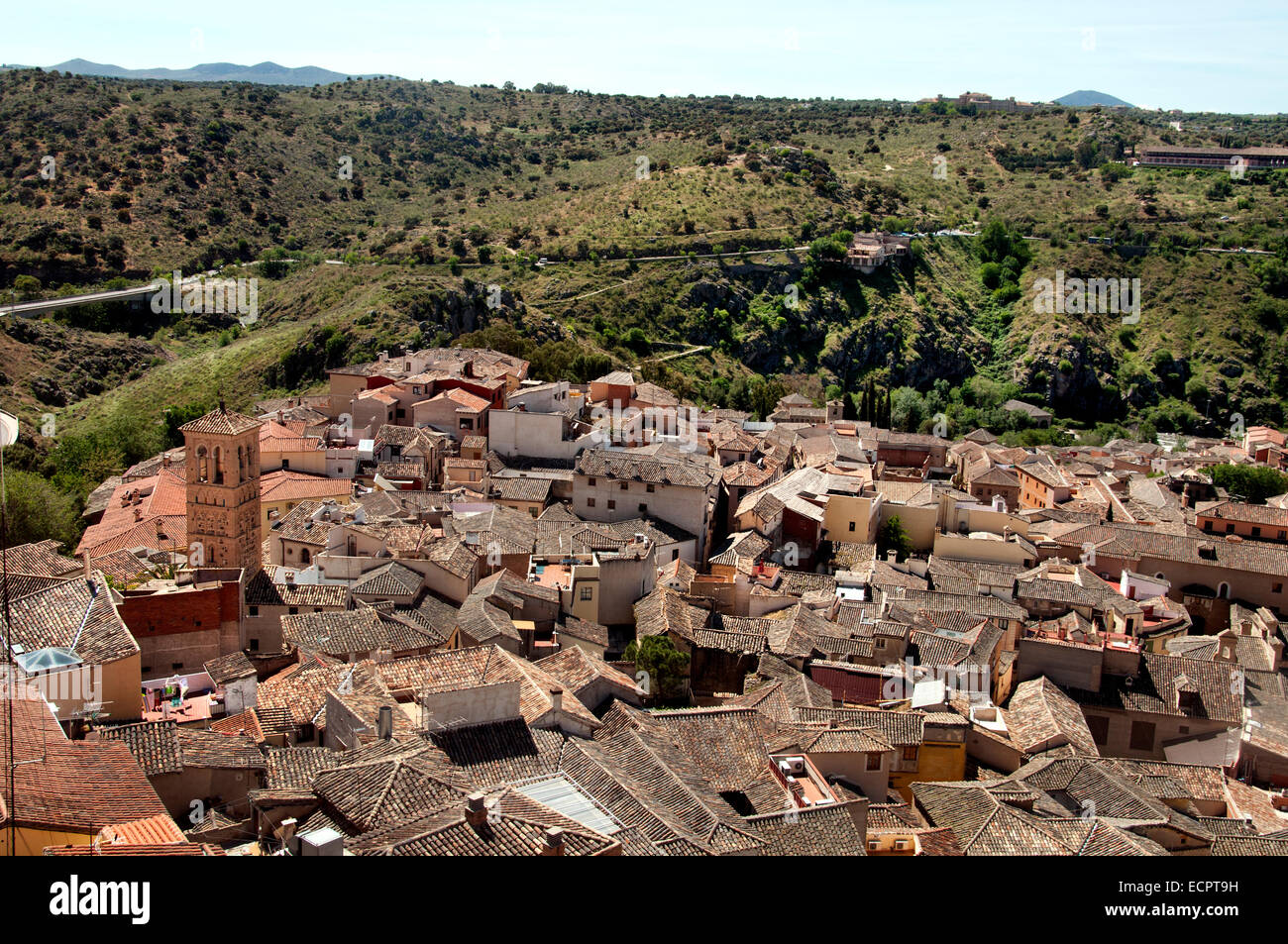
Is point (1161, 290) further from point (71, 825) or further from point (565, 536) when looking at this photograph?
point (71, 825)

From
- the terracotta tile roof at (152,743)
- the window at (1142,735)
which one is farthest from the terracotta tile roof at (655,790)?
the window at (1142,735)

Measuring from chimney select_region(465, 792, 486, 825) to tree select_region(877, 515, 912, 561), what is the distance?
66.3ft

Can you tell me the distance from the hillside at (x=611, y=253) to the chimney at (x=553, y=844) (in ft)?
105

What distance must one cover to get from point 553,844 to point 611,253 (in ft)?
189

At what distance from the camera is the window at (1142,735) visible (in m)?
21.2

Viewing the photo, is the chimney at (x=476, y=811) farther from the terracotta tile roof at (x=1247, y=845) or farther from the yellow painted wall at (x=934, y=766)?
the terracotta tile roof at (x=1247, y=845)

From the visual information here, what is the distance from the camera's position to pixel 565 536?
2464 cm

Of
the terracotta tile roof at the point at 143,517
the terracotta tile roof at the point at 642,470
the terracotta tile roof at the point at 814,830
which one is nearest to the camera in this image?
the terracotta tile roof at the point at 814,830

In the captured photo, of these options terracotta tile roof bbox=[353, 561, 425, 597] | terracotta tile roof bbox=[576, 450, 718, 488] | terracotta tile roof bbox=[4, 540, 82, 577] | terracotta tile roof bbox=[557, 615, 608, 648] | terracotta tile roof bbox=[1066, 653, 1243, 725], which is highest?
terracotta tile roof bbox=[576, 450, 718, 488]

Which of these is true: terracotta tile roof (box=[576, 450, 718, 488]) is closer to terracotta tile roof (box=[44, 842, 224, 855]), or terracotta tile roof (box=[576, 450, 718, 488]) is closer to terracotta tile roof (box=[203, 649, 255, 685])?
terracotta tile roof (box=[203, 649, 255, 685])

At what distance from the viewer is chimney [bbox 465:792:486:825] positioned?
9.98 m

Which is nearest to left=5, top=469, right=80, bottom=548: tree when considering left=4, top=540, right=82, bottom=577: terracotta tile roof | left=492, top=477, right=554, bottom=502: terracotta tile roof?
left=4, top=540, right=82, bottom=577: terracotta tile roof
